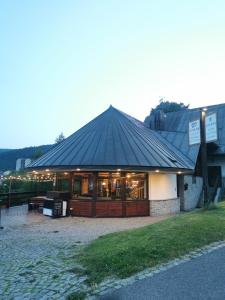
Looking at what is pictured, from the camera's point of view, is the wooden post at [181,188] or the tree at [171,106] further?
the tree at [171,106]

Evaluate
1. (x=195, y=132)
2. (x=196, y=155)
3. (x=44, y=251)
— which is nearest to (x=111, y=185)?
(x=195, y=132)

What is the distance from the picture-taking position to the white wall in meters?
15.3

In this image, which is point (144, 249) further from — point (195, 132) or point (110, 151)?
point (110, 151)

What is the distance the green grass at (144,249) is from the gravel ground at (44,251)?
42 centimetres

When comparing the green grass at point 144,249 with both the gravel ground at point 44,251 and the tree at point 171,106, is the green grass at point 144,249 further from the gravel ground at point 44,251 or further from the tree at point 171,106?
the tree at point 171,106

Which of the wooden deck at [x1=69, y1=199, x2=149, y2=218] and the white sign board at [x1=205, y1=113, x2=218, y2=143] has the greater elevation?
the white sign board at [x1=205, y1=113, x2=218, y2=143]

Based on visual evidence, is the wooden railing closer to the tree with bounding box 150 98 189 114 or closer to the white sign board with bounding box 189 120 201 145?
the white sign board with bounding box 189 120 201 145

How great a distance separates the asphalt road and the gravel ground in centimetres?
98

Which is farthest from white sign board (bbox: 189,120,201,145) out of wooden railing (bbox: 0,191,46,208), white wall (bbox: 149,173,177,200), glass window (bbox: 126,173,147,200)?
wooden railing (bbox: 0,191,46,208)

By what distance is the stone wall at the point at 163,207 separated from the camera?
1509cm

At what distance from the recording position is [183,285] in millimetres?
4488

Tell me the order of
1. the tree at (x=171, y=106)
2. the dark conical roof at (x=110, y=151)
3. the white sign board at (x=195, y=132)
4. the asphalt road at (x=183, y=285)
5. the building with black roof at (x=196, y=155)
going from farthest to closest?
the tree at (x=171, y=106) → the building with black roof at (x=196, y=155) → the dark conical roof at (x=110, y=151) → the white sign board at (x=195, y=132) → the asphalt road at (x=183, y=285)

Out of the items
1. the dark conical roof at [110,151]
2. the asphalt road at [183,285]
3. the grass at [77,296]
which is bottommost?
the grass at [77,296]

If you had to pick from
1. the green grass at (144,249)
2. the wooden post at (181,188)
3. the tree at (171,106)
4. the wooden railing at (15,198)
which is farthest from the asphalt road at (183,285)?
the tree at (171,106)
